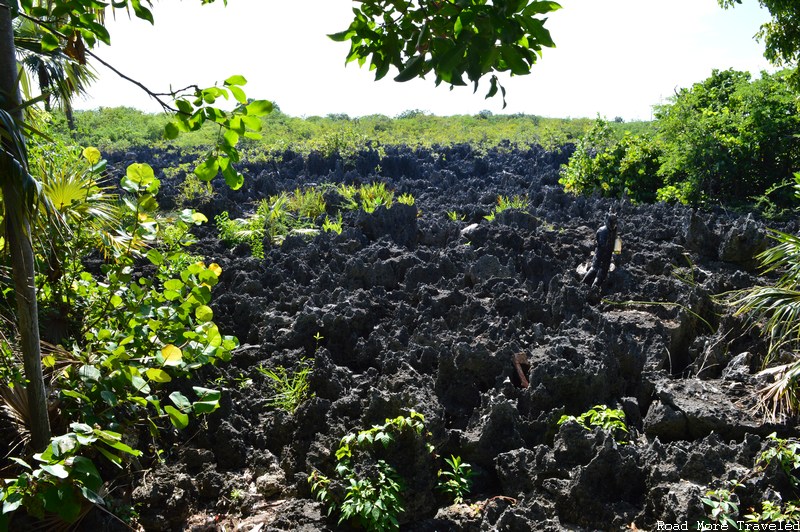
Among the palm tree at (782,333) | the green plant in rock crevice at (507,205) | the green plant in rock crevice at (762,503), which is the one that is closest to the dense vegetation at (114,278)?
the palm tree at (782,333)

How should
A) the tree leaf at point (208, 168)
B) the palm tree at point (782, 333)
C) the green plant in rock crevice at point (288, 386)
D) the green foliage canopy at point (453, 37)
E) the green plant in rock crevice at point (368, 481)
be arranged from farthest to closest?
1. the green plant in rock crevice at point (288, 386)
2. the palm tree at point (782, 333)
3. the green plant in rock crevice at point (368, 481)
4. the tree leaf at point (208, 168)
5. the green foliage canopy at point (453, 37)

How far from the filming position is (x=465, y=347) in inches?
184

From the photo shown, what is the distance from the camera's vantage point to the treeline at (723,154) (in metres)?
10.3

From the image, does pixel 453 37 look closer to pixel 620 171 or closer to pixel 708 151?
pixel 708 151

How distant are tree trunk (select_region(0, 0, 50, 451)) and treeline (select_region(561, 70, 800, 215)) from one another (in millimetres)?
9175

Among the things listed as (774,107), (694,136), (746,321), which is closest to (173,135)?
(746,321)

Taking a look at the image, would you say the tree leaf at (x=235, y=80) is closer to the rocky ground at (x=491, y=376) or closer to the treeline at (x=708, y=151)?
the rocky ground at (x=491, y=376)

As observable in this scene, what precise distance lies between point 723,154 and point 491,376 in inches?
291

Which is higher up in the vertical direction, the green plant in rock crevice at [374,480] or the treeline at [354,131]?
the treeline at [354,131]

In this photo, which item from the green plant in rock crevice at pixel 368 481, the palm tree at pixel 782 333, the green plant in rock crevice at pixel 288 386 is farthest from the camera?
the green plant in rock crevice at pixel 288 386

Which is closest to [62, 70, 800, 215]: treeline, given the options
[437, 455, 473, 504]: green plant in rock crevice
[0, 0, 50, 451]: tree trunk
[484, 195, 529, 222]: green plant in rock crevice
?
[484, 195, 529, 222]: green plant in rock crevice

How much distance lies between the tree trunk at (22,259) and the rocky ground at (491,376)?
771 mm

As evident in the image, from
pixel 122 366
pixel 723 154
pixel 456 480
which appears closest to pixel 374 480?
pixel 456 480

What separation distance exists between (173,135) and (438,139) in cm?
1810
